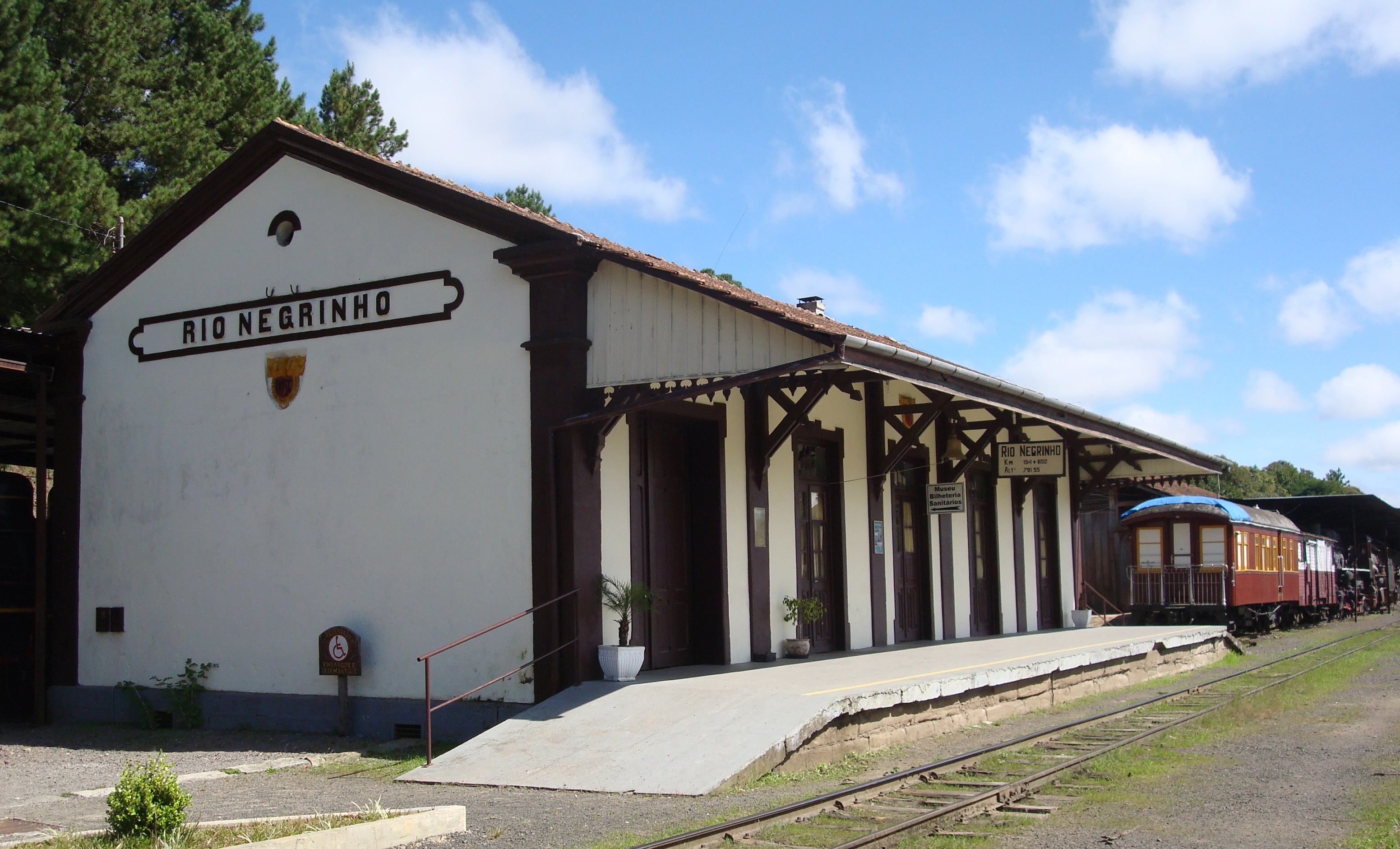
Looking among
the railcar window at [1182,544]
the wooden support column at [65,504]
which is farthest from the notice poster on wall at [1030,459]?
the wooden support column at [65,504]

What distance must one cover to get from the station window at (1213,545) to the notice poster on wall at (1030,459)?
30.4 feet

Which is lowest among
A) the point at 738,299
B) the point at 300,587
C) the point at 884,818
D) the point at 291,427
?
the point at 884,818

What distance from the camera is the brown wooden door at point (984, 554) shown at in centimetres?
1820

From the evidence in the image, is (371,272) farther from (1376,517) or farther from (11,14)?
(1376,517)

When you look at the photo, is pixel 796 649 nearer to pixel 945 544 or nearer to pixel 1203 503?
→ pixel 945 544

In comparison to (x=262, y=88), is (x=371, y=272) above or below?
below

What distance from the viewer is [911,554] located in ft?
54.1

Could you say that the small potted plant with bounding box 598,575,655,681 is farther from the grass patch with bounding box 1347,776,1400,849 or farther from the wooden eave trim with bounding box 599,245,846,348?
the grass patch with bounding box 1347,776,1400,849

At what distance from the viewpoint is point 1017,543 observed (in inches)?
763

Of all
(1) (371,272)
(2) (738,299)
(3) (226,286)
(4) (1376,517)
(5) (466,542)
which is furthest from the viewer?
(4) (1376,517)

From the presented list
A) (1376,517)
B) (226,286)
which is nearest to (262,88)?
(226,286)

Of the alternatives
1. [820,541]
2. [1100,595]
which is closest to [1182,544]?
[1100,595]

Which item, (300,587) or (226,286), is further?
(226,286)

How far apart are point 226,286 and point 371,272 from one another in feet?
6.60
